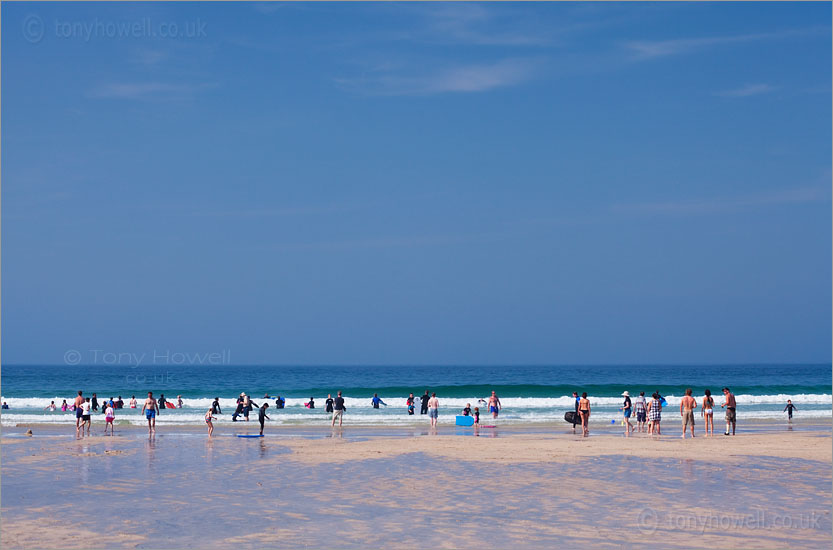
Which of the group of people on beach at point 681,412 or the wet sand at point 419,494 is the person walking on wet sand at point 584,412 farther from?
the wet sand at point 419,494

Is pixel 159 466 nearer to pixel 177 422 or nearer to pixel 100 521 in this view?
pixel 100 521

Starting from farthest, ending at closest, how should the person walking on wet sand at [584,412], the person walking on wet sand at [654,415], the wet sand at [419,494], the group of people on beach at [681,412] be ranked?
1. the person walking on wet sand at [584,412]
2. the person walking on wet sand at [654,415]
3. the group of people on beach at [681,412]
4. the wet sand at [419,494]

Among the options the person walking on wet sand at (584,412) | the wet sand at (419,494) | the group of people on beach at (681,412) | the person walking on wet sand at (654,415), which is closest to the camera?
the wet sand at (419,494)

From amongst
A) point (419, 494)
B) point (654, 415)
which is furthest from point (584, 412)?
point (419, 494)

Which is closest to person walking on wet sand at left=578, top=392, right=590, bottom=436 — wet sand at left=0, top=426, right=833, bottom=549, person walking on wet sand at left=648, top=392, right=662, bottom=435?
person walking on wet sand at left=648, top=392, right=662, bottom=435

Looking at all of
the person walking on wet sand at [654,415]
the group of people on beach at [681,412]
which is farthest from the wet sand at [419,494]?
the person walking on wet sand at [654,415]

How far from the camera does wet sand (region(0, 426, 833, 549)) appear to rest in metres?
13.3

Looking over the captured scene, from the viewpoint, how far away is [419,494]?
57.0 ft

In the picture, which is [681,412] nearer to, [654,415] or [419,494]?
[654,415]

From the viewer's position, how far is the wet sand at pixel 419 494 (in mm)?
13266

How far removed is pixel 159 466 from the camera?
22.2 m

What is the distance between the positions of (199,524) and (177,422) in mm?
28751

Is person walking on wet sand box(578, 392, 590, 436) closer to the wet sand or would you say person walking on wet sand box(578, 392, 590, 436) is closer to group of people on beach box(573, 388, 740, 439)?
group of people on beach box(573, 388, 740, 439)

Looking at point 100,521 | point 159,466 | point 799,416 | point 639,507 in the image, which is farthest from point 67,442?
point 799,416
